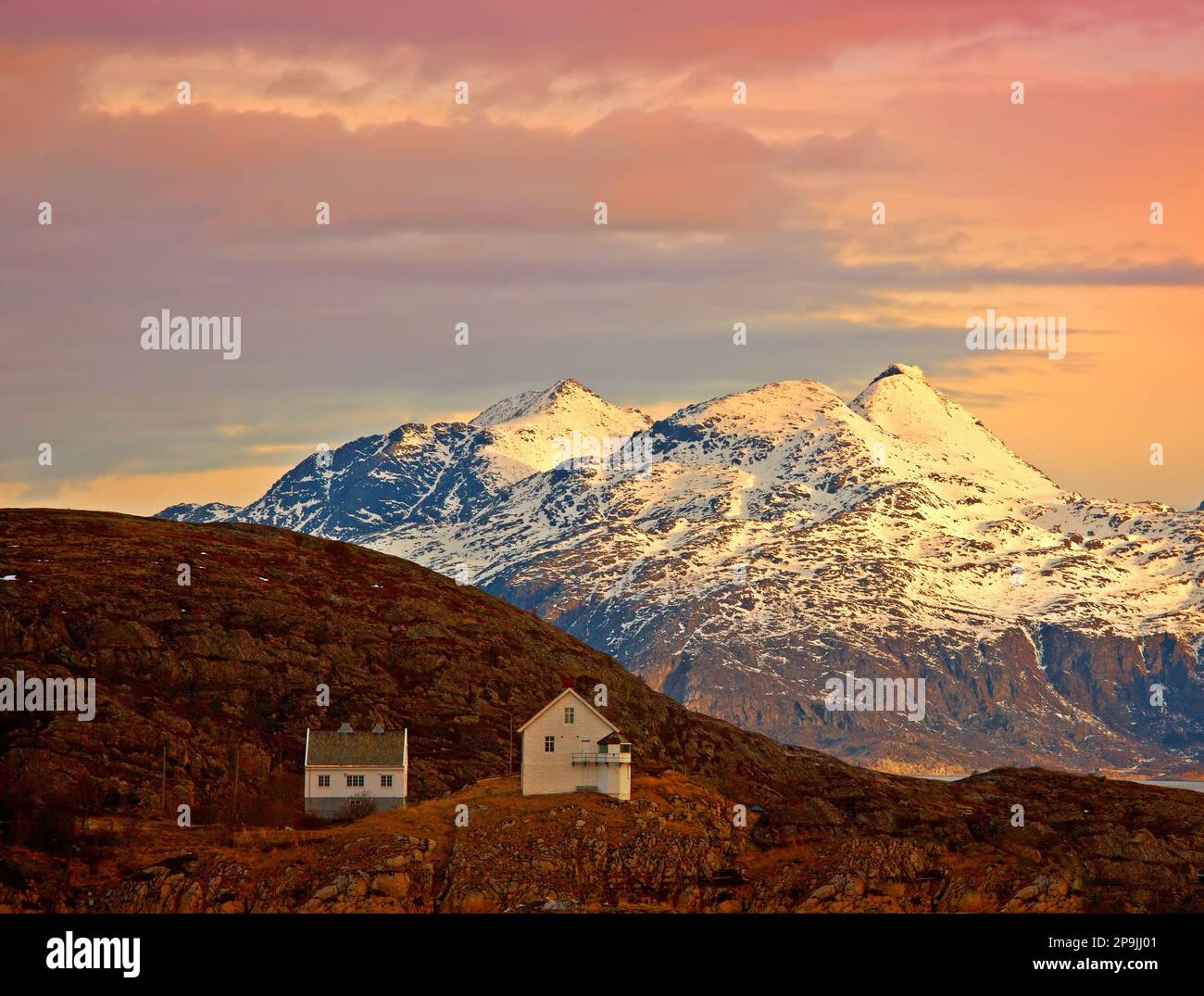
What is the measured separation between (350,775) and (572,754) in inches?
821

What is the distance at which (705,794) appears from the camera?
184m

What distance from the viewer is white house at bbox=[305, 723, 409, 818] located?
174375 millimetres

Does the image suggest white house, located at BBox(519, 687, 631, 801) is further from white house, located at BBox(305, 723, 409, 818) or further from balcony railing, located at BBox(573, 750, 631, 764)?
white house, located at BBox(305, 723, 409, 818)

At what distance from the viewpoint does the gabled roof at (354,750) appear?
174m

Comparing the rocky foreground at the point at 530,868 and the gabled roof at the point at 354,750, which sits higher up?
the gabled roof at the point at 354,750

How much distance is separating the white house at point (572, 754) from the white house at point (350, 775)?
41.0 feet
